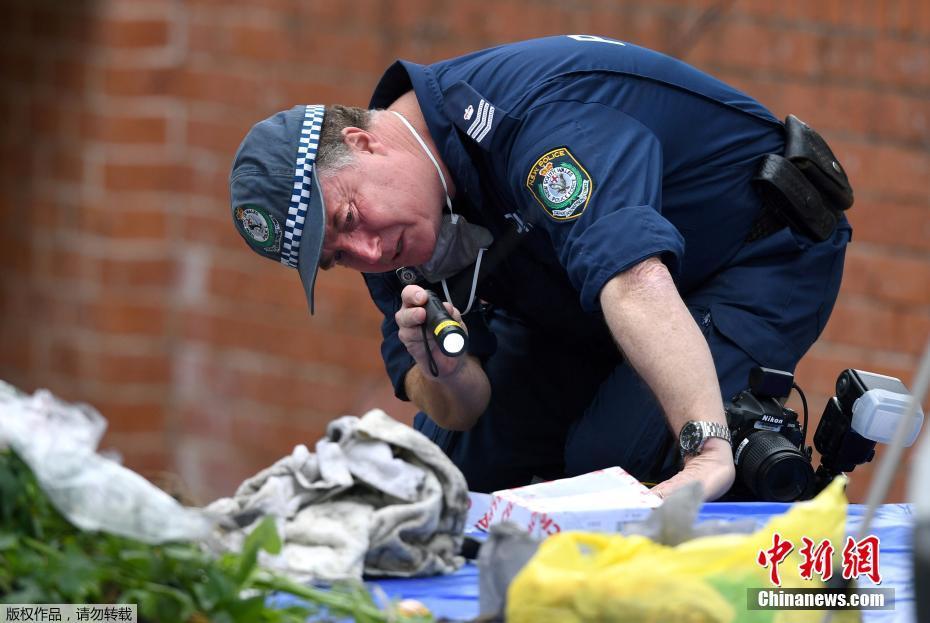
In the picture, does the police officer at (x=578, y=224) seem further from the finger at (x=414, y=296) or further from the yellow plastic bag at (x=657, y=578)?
the yellow plastic bag at (x=657, y=578)

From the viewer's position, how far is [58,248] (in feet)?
14.9

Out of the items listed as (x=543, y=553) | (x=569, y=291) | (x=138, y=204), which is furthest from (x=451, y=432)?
(x=138, y=204)

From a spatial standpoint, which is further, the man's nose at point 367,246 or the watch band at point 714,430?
the man's nose at point 367,246

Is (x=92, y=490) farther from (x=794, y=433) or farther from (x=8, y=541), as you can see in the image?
(x=794, y=433)

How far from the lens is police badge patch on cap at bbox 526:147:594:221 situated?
203 cm

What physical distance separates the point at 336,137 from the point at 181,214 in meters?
2.18

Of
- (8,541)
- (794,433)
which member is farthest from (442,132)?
(8,541)

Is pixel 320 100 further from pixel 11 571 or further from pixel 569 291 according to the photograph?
pixel 11 571

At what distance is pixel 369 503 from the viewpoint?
166 cm

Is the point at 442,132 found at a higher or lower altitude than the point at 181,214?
higher

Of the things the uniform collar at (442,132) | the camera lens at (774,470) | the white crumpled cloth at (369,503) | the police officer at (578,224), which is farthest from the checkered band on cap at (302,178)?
the camera lens at (774,470)

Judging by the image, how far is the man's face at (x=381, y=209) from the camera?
7.47ft

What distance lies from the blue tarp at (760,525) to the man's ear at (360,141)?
2.73ft

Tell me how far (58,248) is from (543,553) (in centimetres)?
352
